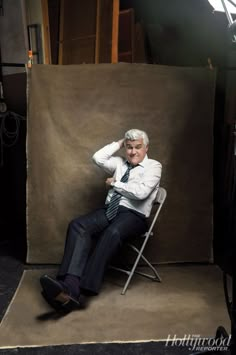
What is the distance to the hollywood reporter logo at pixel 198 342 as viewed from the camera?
2.01 meters

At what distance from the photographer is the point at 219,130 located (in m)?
3.72

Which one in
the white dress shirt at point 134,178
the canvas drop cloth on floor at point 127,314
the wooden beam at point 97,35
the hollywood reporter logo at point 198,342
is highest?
the wooden beam at point 97,35

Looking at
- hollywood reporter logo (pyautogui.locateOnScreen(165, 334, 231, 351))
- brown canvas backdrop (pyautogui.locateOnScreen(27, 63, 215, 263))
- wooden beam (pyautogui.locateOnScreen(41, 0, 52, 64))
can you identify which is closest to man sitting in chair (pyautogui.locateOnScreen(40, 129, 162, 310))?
brown canvas backdrop (pyautogui.locateOnScreen(27, 63, 215, 263))

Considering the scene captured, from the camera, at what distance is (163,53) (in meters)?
4.32

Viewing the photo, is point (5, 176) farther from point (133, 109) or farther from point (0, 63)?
point (133, 109)

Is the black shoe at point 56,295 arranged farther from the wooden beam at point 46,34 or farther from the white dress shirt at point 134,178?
the wooden beam at point 46,34

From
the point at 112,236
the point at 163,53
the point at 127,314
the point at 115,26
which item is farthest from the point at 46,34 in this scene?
the point at 127,314

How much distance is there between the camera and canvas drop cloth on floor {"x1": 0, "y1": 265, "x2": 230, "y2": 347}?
2.23 meters

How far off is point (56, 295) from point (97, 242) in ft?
1.66

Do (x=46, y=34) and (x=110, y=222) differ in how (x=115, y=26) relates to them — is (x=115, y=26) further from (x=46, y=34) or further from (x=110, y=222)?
(x=110, y=222)

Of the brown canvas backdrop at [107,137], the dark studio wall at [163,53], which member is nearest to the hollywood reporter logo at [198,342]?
the brown canvas backdrop at [107,137]

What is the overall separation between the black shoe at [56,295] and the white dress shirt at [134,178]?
86 centimetres

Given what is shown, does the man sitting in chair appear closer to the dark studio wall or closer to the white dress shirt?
the white dress shirt

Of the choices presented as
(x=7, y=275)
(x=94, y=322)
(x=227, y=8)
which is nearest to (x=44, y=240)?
(x=7, y=275)
